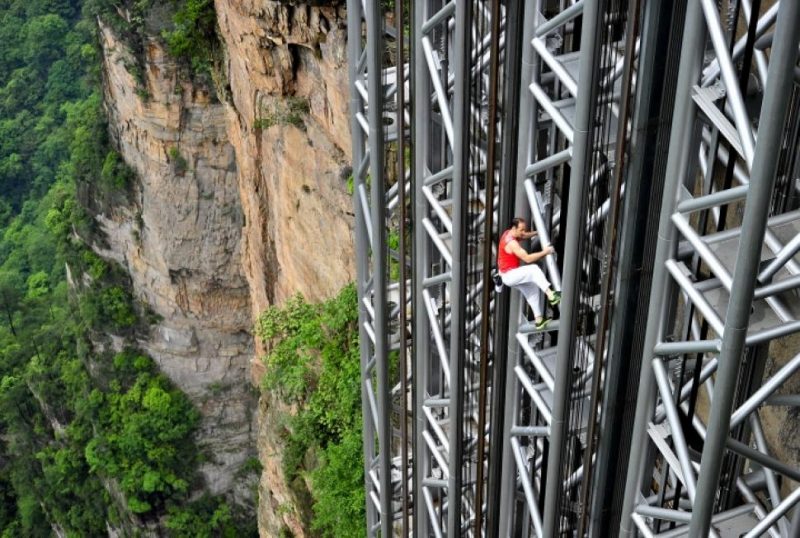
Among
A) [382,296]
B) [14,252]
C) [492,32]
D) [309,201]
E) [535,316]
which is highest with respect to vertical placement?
[14,252]

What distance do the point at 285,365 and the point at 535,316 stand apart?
35.9 ft

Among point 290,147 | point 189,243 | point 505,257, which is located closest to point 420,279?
point 505,257

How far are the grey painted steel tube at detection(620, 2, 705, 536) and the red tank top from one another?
159 centimetres

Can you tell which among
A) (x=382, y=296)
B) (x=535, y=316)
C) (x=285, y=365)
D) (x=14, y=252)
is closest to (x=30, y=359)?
(x=14, y=252)

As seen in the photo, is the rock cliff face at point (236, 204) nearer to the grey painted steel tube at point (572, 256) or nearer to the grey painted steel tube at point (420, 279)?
the grey painted steel tube at point (420, 279)

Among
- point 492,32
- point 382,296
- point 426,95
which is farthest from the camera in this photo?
point 382,296

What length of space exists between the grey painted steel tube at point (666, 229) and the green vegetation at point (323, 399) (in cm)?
908

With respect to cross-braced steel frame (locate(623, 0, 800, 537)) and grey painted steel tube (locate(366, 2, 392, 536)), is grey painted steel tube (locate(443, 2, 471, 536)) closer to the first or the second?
grey painted steel tube (locate(366, 2, 392, 536))

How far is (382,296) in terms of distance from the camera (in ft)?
31.2

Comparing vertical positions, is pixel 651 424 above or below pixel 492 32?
below

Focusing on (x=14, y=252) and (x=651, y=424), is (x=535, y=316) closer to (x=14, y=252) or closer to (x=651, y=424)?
(x=651, y=424)

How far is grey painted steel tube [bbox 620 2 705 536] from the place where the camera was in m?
5.08

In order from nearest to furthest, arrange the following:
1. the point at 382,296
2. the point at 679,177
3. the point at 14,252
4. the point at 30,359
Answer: the point at 679,177, the point at 382,296, the point at 30,359, the point at 14,252

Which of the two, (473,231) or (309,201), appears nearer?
(473,231)
